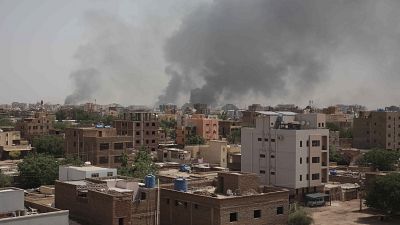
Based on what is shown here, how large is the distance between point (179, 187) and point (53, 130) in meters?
74.5

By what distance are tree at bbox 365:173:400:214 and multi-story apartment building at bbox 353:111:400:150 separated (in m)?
52.2

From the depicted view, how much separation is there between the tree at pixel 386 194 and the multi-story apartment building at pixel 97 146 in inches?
1223

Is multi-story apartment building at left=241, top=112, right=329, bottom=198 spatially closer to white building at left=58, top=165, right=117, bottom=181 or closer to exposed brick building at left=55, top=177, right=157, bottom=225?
white building at left=58, top=165, right=117, bottom=181

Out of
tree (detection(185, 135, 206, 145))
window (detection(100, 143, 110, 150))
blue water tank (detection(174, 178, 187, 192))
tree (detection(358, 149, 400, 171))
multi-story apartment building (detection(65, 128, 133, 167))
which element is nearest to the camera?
blue water tank (detection(174, 178, 187, 192))

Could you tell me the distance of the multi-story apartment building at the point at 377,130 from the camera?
309 feet

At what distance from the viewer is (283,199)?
33688 mm

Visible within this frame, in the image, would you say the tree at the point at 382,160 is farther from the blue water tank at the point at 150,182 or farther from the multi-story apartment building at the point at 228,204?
the blue water tank at the point at 150,182

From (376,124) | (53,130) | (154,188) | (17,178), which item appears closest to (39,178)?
(17,178)

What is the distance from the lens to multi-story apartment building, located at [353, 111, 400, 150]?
9419 centimetres

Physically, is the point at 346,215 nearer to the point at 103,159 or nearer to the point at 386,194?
the point at 386,194

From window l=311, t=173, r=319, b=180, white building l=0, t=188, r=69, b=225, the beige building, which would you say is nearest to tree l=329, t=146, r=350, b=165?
the beige building

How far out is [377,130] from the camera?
316ft

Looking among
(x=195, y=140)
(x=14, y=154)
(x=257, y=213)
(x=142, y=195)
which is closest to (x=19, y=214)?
(x=142, y=195)

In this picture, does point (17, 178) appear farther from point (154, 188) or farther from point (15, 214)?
point (15, 214)
